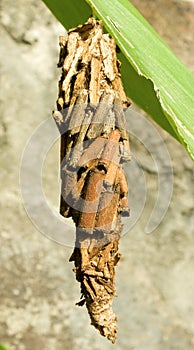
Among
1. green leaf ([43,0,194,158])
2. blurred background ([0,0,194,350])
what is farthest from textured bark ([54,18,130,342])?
blurred background ([0,0,194,350])

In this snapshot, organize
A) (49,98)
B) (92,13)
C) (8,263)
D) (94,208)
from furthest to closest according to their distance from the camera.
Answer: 1. (49,98)
2. (8,263)
3. (92,13)
4. (94,208)

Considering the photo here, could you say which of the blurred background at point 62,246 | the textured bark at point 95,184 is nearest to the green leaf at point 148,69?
the textured bark at point 95,184

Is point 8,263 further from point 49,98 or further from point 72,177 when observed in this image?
point 72,177

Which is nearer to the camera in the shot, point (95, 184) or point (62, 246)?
point (95, 184)

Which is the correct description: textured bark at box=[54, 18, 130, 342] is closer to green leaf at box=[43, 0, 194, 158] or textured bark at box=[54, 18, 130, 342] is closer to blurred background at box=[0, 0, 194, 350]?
green leaf at box=[43, 0, 194, 158]

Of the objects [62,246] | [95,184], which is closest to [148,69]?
[95,184]

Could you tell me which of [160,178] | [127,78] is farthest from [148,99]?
[160,178]

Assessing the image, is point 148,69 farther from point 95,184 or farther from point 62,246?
point 62,246

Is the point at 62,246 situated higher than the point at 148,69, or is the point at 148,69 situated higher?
the point at 62,246
